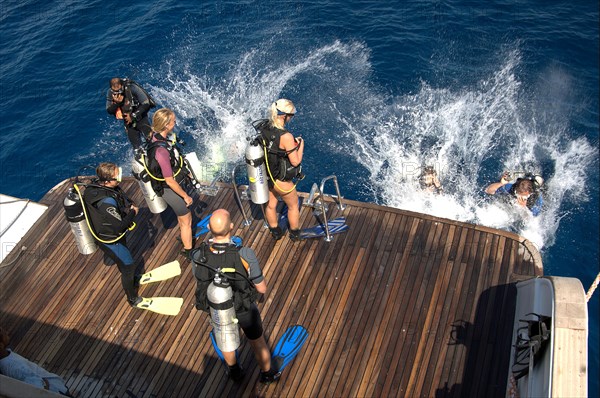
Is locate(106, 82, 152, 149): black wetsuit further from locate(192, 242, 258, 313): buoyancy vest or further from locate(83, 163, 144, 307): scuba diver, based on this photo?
locate(192, 242, 258, 313): buoyancy vest

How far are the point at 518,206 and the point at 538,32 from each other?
8.89 m

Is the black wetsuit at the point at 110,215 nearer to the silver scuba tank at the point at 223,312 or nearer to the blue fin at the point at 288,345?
the silver scuba tank at the point at 223,312

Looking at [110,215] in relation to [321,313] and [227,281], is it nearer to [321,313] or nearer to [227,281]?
[227,281]

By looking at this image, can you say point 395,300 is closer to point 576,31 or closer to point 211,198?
point 211,198

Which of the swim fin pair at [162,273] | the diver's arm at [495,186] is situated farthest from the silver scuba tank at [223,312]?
the diver's arm at [495,186]

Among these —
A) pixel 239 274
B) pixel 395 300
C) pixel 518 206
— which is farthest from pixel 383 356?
pixel 518 206

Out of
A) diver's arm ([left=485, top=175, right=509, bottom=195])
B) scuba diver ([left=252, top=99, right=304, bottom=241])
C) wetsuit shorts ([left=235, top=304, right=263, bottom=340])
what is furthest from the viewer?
diver's arm ([left=485, top=175, right=509, bottom=195])

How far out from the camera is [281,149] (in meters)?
6.69

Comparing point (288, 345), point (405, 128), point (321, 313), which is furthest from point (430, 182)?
point (288, 345)

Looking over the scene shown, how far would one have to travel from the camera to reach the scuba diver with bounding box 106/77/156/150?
951cm

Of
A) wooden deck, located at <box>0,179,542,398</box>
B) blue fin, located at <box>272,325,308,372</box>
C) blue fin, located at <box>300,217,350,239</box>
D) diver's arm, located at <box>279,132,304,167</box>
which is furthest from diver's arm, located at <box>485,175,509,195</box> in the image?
blue fin, located at <box>272,325,308,372</box>

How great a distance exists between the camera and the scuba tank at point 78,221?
6.33 m

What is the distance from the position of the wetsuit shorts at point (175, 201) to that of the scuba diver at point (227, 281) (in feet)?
7.38

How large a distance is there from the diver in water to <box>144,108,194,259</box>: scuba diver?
6.70m
